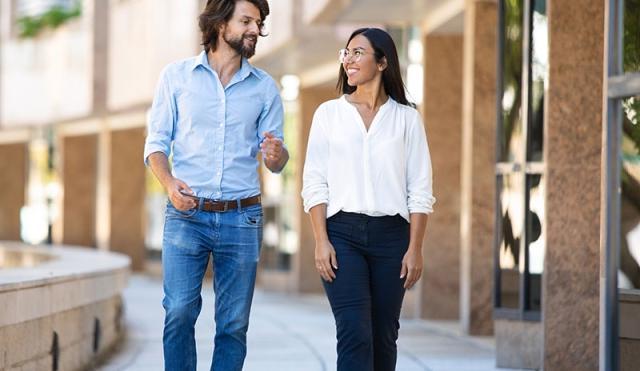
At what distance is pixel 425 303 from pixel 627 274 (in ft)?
29.4

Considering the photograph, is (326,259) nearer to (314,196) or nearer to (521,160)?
(314,196)

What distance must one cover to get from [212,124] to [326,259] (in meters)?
0.85

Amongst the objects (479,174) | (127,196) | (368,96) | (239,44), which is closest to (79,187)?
(127,196)

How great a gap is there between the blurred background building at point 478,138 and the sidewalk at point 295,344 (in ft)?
1.72

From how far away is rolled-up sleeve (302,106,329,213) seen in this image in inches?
242

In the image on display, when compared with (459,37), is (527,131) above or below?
below

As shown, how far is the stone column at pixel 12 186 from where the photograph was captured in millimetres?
41438

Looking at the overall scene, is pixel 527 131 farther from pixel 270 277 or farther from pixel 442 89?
pixel 270 277

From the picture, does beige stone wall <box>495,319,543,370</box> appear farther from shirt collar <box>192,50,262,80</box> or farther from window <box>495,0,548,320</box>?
shirt collar <box>192,50,262,80</box>

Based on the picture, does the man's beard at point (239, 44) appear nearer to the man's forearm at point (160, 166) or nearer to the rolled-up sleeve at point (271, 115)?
the rolled-up sleeve at point (271, 115)

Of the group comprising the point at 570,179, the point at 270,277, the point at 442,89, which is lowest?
the point at 270,277

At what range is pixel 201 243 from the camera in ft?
20.7

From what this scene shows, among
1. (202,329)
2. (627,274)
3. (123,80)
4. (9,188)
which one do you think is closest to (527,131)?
(627,274)

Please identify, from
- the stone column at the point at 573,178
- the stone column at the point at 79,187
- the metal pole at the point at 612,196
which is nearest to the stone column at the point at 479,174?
the stone column at the point at 573,178
